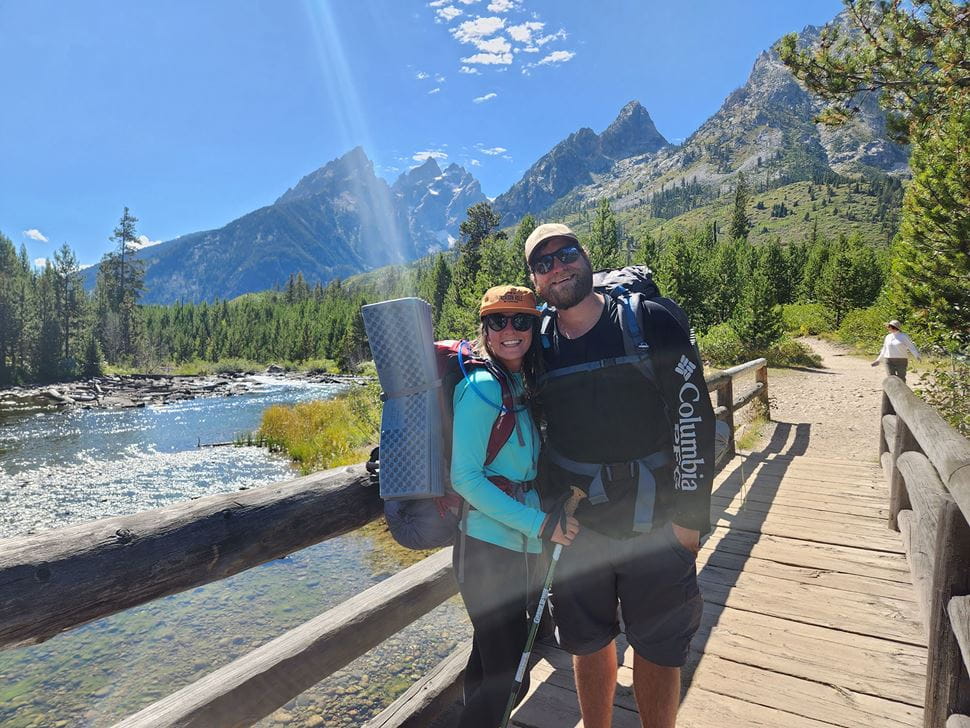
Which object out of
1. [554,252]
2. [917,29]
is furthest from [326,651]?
[917,29]

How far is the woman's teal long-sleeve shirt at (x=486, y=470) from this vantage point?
1.98 metres

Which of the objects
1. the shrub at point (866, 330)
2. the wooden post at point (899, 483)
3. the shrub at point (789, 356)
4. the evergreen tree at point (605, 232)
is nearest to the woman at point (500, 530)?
the wooden post at point (899, 483)

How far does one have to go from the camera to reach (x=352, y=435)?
1983 centimetres

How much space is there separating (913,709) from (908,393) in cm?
267

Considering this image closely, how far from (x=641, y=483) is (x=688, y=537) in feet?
0.88

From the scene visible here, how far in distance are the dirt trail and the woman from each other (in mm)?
7754

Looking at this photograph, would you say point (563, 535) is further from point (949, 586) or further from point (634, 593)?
point (949, 586)

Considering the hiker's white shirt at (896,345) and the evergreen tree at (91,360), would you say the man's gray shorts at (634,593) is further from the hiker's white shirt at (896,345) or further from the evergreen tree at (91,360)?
the evergreen tree at (91,360)

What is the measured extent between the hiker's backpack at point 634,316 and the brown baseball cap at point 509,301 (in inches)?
9.6

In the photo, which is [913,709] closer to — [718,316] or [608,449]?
[608,449]

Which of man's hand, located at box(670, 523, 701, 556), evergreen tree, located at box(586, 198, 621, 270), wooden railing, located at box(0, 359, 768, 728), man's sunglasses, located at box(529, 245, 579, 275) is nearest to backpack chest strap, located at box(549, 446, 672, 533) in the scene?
man's hand, located at box(670, 523, 701, 556)

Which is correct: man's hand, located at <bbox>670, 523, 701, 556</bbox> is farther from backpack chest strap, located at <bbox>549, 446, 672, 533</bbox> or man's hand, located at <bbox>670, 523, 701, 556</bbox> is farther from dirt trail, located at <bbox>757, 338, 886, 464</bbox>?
dirt trail, located at <bbox>757, 338, 886, 464</bbox>

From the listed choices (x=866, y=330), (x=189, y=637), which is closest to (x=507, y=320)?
(x=189, y=637)

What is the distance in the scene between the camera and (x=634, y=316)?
2.17 metres
